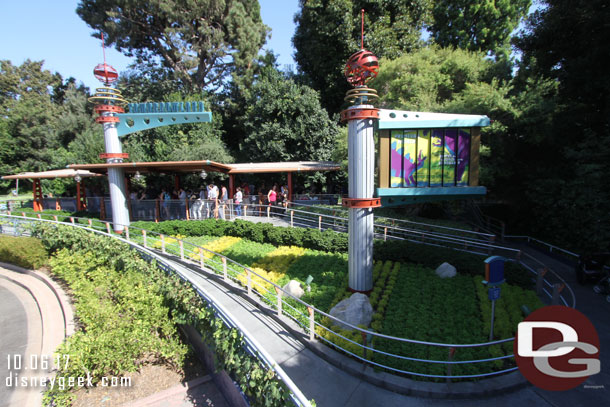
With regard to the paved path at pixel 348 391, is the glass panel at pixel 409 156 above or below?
above

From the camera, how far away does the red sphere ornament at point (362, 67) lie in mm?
7818

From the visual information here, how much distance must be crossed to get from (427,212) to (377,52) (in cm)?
1228

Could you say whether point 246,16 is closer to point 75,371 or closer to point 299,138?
point 299,138

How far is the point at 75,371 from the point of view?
21.3ft

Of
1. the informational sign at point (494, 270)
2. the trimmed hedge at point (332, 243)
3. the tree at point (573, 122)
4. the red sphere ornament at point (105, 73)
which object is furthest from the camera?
A: the red sphere ornament at point (105, 73)

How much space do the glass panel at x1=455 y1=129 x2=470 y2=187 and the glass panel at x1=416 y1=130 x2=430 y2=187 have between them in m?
0.82

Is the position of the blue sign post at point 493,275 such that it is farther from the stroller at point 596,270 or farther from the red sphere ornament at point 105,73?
the red sphere ornament at point 105,73

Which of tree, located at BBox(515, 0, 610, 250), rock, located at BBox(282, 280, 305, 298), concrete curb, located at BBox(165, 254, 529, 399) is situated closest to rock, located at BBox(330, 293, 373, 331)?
concrete curb, located at BBox(165, 254, 529, 399)

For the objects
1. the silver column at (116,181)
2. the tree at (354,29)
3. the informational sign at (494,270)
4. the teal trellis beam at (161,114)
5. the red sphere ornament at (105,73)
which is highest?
the tree at (354,29)

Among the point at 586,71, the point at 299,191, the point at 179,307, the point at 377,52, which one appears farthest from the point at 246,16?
the point at 179,307

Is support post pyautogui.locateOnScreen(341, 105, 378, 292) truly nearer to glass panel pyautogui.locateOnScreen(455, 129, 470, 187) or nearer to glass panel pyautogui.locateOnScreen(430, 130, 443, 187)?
glass panel pyautogui.locateOnScreen(430, 130, 443, 187)

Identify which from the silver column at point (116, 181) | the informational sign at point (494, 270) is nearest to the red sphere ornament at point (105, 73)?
the silver column at point (116, 181)

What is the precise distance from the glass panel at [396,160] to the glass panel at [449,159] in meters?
1.21

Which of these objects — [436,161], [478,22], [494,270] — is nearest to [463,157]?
[436,161]
